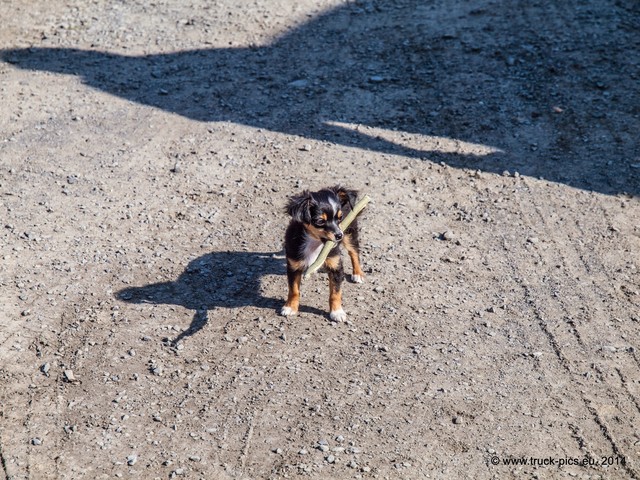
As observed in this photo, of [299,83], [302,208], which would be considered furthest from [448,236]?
[299,83]

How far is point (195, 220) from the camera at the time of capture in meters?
8.38

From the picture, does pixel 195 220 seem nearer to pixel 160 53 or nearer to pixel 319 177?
pixel 319 177

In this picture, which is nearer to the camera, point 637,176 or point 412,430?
point 412,430

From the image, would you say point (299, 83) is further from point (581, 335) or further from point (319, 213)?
point (581, 335)

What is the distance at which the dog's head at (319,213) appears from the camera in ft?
21.6

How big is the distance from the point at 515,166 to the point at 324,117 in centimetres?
233

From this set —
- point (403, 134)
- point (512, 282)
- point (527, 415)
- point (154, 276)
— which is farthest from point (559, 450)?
point (403, 134)

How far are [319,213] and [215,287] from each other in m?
1.42

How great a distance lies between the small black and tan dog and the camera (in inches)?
260

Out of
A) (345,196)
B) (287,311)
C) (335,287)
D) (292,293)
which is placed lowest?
(287,311)

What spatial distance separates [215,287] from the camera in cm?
748

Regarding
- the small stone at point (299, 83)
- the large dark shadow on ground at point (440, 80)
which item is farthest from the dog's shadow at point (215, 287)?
the small stone at point (299, 83)

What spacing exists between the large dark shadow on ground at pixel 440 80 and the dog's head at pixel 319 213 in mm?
3017

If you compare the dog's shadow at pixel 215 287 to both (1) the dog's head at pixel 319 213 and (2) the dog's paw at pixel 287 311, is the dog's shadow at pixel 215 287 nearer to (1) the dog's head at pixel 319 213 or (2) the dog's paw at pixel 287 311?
(2) the dog's paw at pixel 287 311
